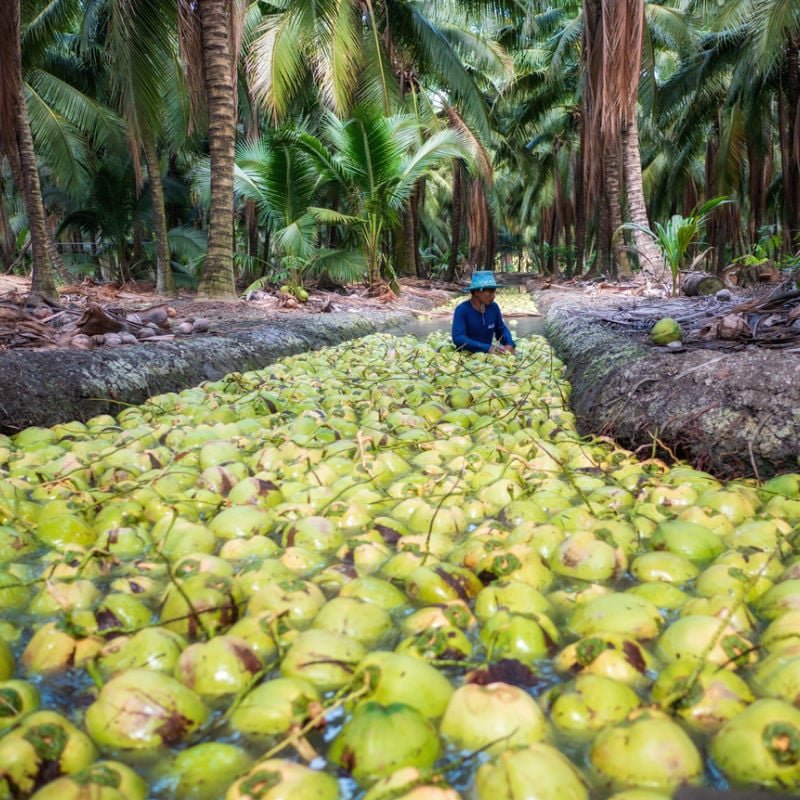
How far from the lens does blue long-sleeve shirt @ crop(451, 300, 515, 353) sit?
5180 mm

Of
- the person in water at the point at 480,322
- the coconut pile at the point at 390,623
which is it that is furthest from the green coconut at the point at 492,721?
the person in water at the point at 480,322

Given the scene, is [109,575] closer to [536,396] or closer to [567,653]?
[567,653]

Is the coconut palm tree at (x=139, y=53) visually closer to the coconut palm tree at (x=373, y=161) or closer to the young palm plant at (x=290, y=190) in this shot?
the young palm plant at (x=290, y=190)

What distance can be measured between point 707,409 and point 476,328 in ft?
10.7

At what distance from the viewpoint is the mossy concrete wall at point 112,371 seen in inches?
113

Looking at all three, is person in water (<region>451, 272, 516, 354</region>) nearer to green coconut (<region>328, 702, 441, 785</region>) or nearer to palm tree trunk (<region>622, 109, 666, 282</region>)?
green coconut (<region>328, 702, 441, 785</region>)

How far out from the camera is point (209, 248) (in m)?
7.35

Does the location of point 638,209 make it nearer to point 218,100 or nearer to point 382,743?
point 218,100

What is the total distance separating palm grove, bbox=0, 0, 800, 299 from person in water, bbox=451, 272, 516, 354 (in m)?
2.85

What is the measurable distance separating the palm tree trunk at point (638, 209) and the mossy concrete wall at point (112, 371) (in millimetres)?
6264

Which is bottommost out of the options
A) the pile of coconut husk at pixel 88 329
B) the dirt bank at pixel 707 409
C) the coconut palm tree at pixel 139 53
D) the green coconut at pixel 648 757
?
the green coconut at pixel 648 757

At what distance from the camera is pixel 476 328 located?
5.43 meters

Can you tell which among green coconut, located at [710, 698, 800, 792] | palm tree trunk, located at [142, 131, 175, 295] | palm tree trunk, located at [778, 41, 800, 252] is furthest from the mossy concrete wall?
palm tree trunk, located at [778, 41, 800, 252]

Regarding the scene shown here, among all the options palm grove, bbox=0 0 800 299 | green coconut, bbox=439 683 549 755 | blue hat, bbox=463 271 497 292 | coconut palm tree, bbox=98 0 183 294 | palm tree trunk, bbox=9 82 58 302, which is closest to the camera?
green coconut, bbox=439 683 549 755
